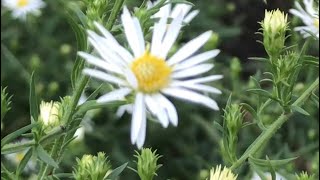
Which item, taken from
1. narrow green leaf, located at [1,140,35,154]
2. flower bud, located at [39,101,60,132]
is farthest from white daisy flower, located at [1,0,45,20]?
narrow green leaf, located at [1,140,35,154]

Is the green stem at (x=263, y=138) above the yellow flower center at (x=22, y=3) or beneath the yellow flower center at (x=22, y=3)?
beneath

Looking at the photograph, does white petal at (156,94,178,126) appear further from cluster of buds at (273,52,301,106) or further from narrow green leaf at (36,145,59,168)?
cluster of buds at (273,52,301,106)

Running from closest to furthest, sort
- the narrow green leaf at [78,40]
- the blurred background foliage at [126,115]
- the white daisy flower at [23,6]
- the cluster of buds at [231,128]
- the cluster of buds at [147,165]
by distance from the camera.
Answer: the narrow green leaf at [78,40] → the cluster of buds at [147,165] → the cluster of buds at [231,128] → the blurred background foliage at [126,115] → the white daisy flower at [23,6]

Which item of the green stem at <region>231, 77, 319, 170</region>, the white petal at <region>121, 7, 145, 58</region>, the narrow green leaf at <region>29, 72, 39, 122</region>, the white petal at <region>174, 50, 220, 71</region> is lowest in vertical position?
the green stem at <region>231, 77, 319, 170</region>

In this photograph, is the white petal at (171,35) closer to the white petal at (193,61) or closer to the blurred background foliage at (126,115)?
the white petal at (193,61)

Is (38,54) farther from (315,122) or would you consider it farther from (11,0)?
(315,122)

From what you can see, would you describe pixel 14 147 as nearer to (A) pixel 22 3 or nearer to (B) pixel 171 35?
(B) pixel 171 35

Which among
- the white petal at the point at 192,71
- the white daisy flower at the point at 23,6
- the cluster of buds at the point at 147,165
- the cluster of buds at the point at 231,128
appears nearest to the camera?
the white petal at the point at 192,71

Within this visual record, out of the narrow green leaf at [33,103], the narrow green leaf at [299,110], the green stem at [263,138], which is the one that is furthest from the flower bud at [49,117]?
the narrow green leaf at [299,110]

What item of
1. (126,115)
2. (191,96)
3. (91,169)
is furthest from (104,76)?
(126,115)
